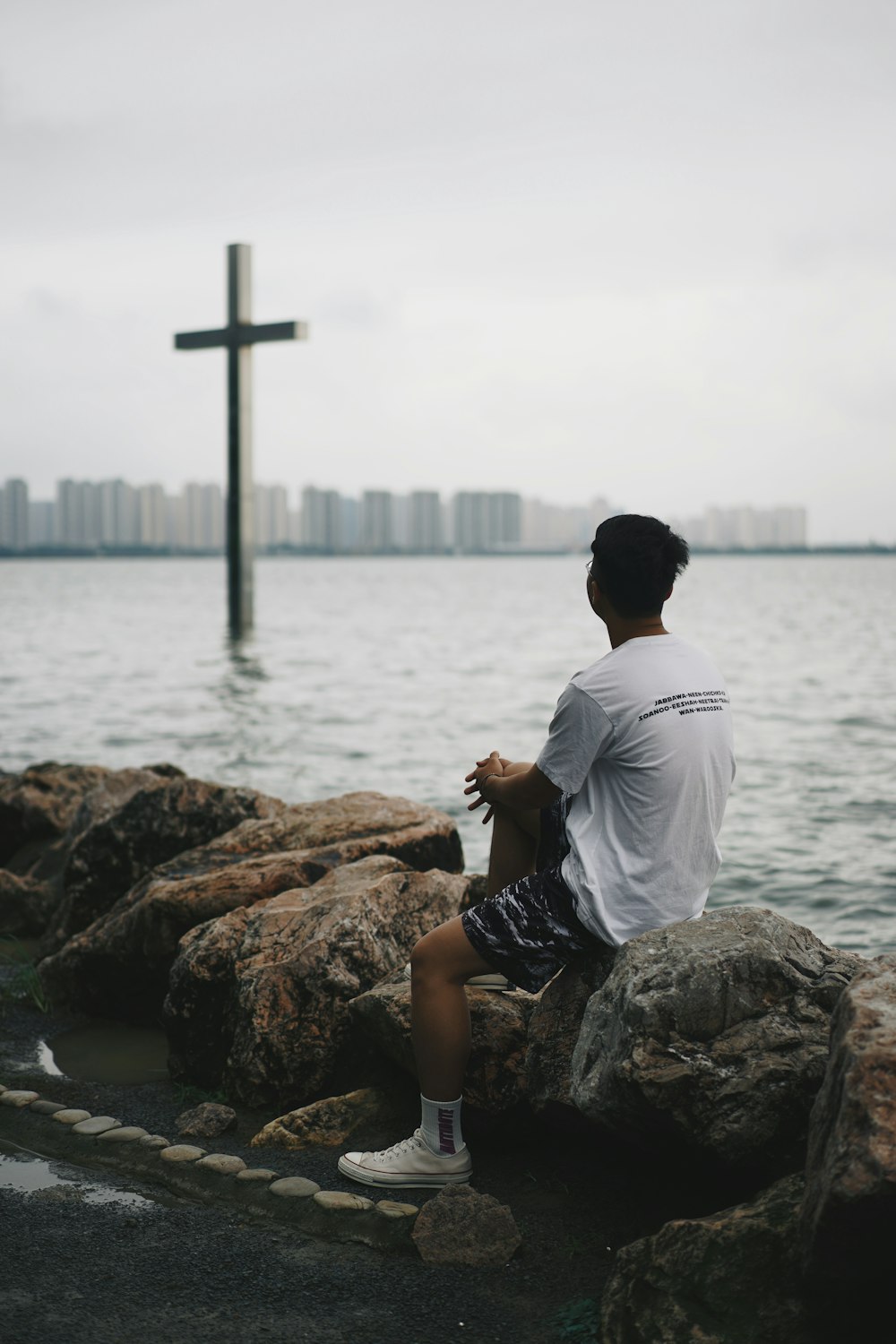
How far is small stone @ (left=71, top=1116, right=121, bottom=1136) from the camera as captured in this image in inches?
181

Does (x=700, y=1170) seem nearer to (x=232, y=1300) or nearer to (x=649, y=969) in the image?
(x=649, y=969)

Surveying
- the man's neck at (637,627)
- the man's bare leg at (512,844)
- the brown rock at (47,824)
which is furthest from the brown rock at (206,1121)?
the brown rock at (47,824)

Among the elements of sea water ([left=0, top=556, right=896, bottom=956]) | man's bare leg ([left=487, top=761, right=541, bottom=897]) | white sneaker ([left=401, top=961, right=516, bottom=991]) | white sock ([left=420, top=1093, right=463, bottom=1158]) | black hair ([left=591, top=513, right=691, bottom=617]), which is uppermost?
black hair ([left=591, top=513, right=691, bottom=617])

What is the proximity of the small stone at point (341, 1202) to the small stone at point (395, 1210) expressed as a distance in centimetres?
4

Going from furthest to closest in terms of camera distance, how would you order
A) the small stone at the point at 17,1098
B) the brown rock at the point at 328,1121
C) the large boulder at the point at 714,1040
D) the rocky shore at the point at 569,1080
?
the small stone at the point at 17,1098 < the brown rock at the point at 328,1121 < the large boulder at the point at 714,1040 < the rocky shore at the point at 569,1080

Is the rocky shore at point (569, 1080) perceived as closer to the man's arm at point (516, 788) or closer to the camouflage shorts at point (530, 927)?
the camouflage shorts at point (530, 927)

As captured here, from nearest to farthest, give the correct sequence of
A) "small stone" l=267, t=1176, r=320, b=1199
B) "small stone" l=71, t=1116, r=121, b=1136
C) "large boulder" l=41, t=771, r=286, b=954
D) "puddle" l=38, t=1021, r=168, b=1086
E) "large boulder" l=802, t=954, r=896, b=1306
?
"large boulder" l=802, t=954, r=896, b=1306 → "small stone" l=267, t=1176, r=320, b=1199 → "small stone" l=71, t=1116, r=121, b=1136 → "puddle" l=38, t=1021, r=168, b=1086 → "large boulder" l=41, t=771, r=286, b=954

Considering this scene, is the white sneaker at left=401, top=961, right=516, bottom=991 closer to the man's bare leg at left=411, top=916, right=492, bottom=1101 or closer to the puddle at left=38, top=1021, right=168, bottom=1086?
the man's bare leg at left=411, top=916, right=492, bottom=1101

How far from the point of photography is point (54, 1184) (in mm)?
4160

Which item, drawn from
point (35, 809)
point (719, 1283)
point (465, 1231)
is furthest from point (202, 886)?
point (35, 809)

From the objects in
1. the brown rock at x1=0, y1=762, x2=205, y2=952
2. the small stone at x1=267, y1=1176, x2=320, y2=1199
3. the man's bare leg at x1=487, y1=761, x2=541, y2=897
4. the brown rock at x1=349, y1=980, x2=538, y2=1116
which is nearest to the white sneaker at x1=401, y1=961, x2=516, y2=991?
the brown rock at x1=349, y1=980, x2=538, y2=1116

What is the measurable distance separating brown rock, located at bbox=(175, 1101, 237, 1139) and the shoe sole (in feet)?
2.36

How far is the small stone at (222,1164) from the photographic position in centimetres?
423

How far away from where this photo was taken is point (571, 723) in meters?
3.82
